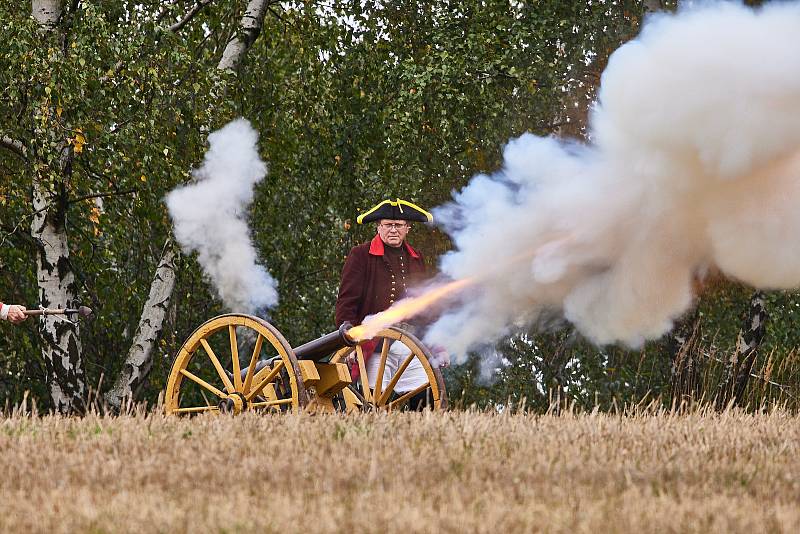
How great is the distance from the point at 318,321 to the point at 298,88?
10.9 ft

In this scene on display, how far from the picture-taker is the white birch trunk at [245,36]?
1434 centimetres

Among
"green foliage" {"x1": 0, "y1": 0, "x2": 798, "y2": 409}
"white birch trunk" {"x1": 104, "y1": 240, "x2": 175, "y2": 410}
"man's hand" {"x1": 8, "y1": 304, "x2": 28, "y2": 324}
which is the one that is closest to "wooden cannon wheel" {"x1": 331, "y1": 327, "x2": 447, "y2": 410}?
"man's hand" {"x1": 8, "y1": 304, "x2": 28, "y2": 324}

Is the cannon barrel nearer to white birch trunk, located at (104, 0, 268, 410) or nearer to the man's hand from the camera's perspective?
the man's hand

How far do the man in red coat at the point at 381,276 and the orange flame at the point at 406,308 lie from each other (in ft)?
0.35

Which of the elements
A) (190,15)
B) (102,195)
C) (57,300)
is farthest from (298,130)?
(57,300)

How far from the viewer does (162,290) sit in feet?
46.6

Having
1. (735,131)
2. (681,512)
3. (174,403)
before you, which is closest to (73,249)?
(174,403)

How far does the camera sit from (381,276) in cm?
959

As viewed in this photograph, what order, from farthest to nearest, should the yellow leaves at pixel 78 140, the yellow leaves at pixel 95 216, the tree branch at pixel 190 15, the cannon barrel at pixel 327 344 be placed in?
the tree branch at pixel 190 15
the yellow leaves at pixel 95 216
the yellow leaves at pixel 78 140
the cannon barrel at pixel 327 344

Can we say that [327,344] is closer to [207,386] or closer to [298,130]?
[207,386]

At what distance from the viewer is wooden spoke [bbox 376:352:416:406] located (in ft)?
30.1

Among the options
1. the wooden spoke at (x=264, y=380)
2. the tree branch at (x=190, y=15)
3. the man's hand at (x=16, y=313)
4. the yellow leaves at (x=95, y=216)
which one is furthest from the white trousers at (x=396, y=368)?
the tree branch at (x=190, y=15)

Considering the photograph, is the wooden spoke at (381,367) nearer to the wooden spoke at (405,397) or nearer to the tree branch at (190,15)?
the wooden spoke at (405,397)

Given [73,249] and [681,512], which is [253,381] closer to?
[681,512]
